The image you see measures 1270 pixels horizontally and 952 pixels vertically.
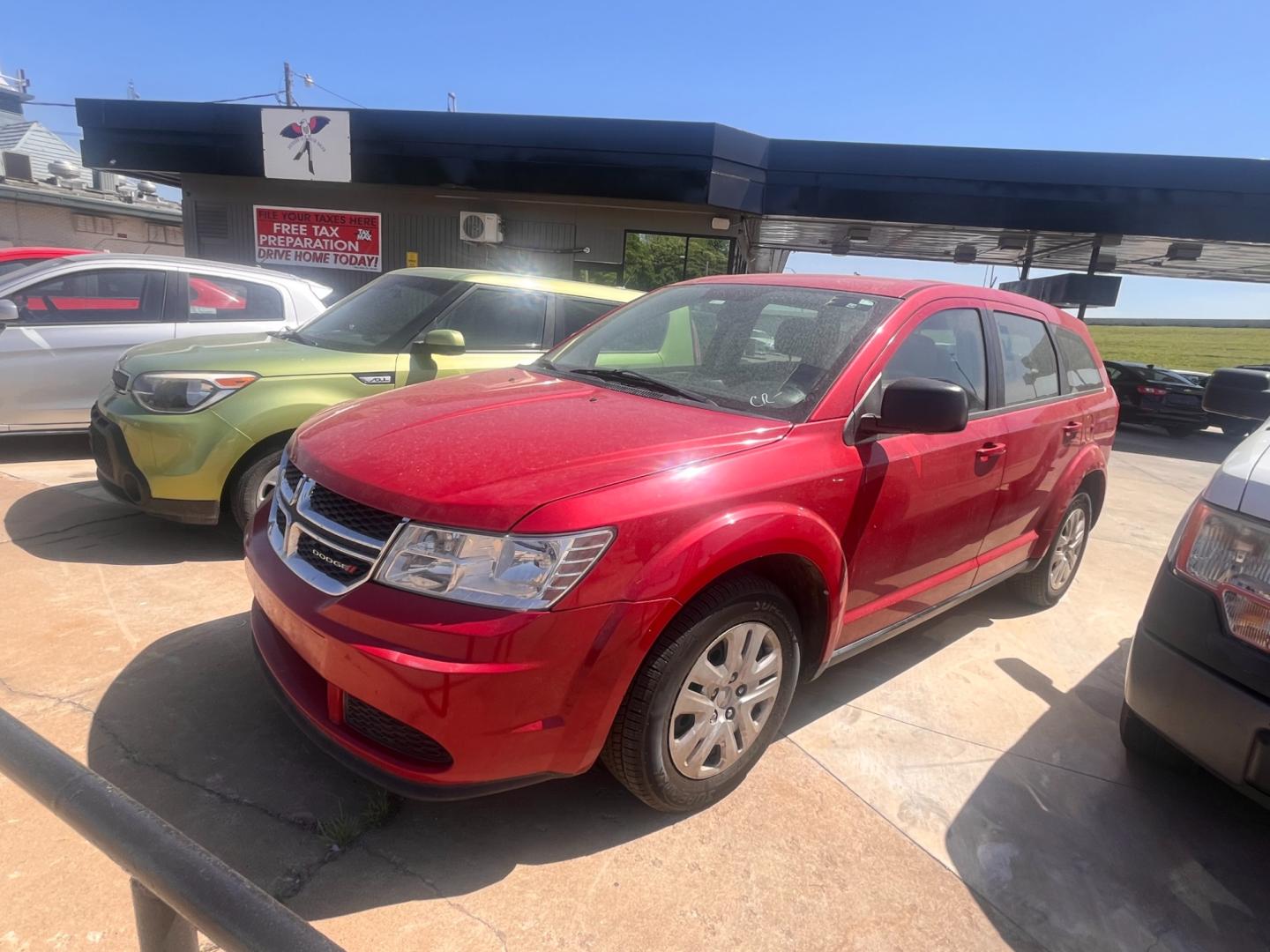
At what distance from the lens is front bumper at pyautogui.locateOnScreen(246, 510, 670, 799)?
6.40 ft

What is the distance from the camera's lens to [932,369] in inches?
128

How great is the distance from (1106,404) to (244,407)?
4832mm

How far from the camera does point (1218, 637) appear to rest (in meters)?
2.32

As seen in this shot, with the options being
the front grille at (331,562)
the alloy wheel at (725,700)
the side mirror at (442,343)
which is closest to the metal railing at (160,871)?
the front grille at (331,562)

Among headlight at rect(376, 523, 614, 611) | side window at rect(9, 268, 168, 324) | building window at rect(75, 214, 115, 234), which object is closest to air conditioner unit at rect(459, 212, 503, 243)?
side window at rect(9, 268, 168, 324)

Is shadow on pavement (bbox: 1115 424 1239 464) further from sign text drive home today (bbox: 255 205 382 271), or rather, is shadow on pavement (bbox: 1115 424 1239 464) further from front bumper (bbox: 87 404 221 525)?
sign text drive home today (bbox: 255 205 382 271)

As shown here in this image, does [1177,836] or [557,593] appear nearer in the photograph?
[557,593]

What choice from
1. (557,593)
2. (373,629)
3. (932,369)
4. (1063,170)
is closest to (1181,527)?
(932,369)

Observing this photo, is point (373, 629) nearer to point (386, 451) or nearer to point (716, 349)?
point (386, 451)

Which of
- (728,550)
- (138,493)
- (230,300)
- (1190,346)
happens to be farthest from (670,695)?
(1190,346)

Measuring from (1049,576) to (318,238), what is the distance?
14.7 m

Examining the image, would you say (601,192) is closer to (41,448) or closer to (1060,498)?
(41,448)

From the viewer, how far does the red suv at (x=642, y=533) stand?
2004mm

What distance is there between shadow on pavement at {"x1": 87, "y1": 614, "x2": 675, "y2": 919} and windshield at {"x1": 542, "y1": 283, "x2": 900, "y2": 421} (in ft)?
4.82
